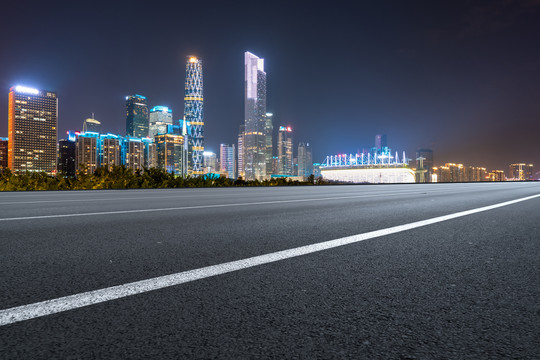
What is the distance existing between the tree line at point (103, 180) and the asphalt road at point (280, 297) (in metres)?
16.6

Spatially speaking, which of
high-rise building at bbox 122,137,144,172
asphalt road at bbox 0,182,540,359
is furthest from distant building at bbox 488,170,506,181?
asphalt road at bbox 0,182,540,359

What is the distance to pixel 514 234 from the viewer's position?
17.8 ft

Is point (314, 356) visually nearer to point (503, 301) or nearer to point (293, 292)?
point (293, 292)

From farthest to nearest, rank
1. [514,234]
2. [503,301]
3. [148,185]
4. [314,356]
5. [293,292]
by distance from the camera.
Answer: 1. [148,185]
2. [514,234]
3. [293,292]
4. [503,301]
5. [314,356]

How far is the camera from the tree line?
1928 cm

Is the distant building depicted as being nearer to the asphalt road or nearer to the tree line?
the tree line

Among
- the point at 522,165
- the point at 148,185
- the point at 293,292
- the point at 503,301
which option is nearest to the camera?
the point at 503,301

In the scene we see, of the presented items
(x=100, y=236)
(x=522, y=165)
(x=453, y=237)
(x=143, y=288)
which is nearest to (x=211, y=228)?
(x=100, y=236)

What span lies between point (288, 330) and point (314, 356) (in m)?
0.29

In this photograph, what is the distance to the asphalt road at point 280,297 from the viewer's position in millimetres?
1802

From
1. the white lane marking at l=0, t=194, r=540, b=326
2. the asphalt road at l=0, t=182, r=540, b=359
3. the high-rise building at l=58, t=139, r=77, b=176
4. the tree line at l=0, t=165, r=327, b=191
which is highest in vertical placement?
the high-rise building at l=58, t=139, r=77, b=176

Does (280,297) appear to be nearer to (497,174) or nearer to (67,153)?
(67,153)

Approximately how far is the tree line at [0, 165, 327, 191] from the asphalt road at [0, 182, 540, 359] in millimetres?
16576

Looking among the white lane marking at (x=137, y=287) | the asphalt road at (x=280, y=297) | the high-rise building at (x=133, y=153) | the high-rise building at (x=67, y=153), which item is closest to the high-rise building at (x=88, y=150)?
the high-rise building at (x=67, y=153)
